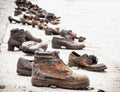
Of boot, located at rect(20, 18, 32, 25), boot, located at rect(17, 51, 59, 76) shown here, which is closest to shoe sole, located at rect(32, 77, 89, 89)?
boot, located at rect(17, 51, 59, 76)

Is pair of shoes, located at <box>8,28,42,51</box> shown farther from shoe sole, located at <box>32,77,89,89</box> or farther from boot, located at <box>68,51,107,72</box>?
shoe sole, located at <box>32,77,89,89</box>

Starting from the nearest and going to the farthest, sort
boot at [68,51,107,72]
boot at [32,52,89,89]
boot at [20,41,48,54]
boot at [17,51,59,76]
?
boot at [32,52,89,89], boot at [17,51,59,76], boot at [68,51,107,72], boot at [20,41,48,54]

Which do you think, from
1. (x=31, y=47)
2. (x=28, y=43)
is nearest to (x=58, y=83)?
(x=31, y=47)

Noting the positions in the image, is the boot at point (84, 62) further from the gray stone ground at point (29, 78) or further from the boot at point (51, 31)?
the boot at point (51, 31)

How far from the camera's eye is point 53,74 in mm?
5094

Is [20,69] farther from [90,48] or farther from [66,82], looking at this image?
[90,48]

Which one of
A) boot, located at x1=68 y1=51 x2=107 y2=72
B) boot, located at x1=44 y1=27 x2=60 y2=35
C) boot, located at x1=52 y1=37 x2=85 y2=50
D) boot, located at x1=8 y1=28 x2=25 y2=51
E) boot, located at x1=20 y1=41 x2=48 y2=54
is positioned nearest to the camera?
boot, located at x1=68 y1=51 x2=107 y2=72

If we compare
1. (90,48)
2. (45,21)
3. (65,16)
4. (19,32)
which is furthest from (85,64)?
(65,16)

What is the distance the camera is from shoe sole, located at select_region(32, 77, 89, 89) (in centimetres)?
508

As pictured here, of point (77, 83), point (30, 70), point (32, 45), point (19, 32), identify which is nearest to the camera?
point (77, 83)

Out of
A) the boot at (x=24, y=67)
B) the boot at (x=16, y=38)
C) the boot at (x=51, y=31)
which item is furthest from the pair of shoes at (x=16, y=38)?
the boot at (x=51, y=31)

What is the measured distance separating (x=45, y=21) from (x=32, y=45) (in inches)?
232

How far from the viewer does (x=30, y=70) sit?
18.3 feet

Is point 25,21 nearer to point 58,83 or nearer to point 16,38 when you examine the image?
point 16,38
